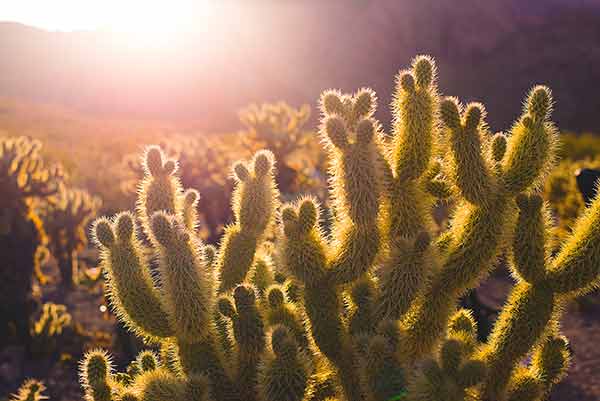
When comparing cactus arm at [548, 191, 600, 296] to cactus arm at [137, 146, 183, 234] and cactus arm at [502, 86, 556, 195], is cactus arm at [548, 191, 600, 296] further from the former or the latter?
cactus arm at [137, 146, 183, 234]

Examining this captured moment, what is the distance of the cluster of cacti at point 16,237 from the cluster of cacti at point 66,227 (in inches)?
81.0

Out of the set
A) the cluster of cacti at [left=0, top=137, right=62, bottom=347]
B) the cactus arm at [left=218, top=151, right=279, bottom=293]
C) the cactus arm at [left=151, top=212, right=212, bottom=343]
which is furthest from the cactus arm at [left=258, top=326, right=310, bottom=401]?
the cluster of cacti at [left=0, top=137, right=62, bottom=347]

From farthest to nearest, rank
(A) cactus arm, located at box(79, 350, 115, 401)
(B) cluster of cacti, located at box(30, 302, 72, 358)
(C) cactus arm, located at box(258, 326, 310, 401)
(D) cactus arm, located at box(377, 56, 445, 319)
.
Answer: (B) cluster of cacti, located at box(30, 302, 72, 358) → (A) cactus arm, located at box(79, 350, 115, 401) → (D) cactus arm, located at box(377, 56, 445, 319) → (C) cactus arm, located at box(258, 326, 310, 401)

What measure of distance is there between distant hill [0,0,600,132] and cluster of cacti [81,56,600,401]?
116 feet

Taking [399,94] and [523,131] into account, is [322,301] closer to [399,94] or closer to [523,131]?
[399,94]

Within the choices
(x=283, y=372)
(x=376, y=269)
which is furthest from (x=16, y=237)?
(x=283, y=372)

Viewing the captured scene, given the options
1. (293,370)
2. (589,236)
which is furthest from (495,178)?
(293,370)

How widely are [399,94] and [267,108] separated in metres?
9.68

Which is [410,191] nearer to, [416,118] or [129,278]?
[416,118]

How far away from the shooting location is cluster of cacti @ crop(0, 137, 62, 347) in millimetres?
7566

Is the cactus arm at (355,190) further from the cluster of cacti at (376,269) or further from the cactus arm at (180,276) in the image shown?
the cactus arm at (180,276)

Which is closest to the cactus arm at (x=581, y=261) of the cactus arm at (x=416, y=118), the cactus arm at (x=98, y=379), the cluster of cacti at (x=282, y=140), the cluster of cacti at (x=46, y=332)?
the cactus arm at (x=416, y=118)

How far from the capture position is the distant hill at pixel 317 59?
148 ft

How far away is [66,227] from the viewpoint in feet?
33.5
